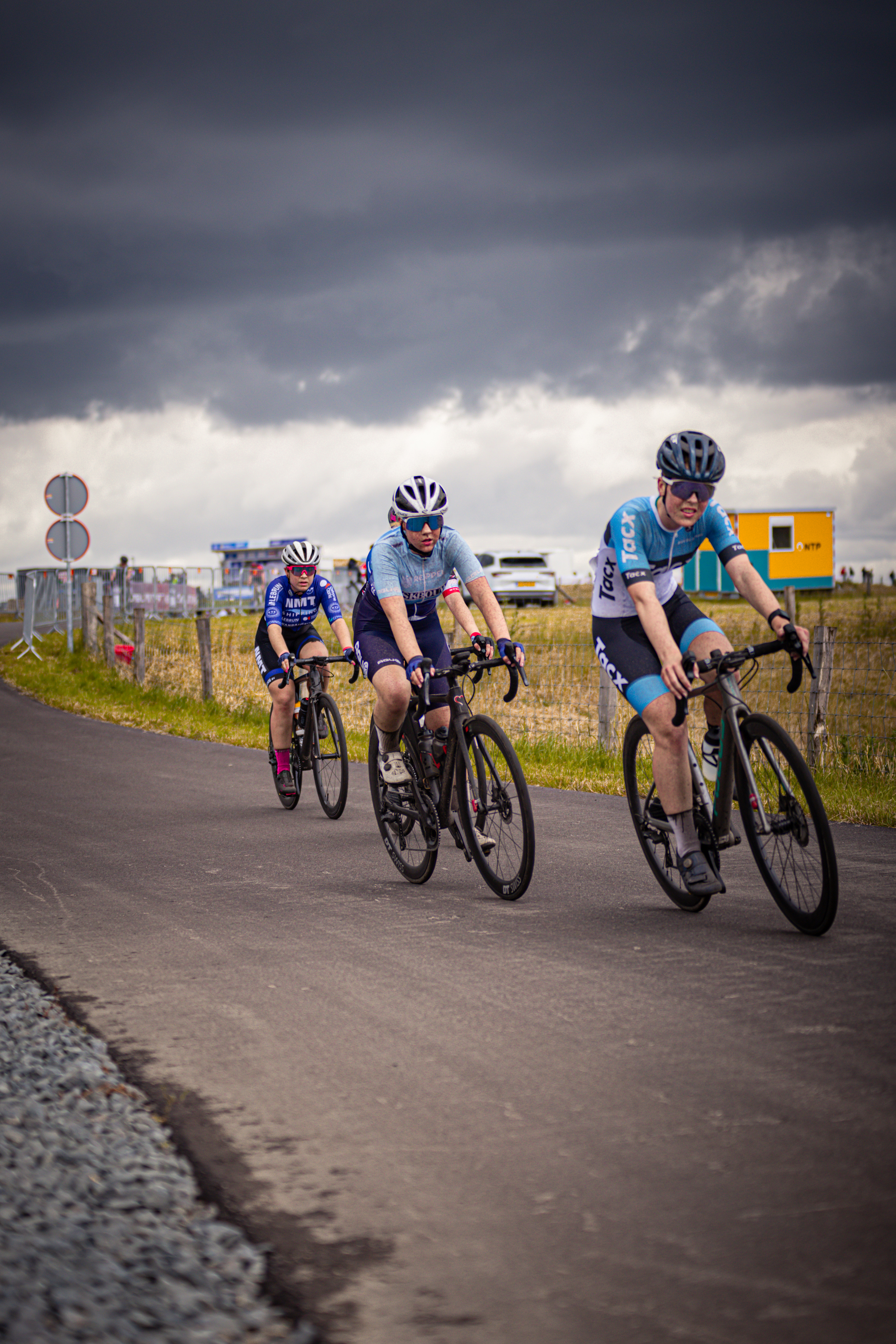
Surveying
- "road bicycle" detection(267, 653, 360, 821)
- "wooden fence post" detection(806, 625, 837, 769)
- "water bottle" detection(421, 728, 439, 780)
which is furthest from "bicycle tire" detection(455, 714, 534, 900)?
"wooden fence post" detection(806, 625, 837, 769)

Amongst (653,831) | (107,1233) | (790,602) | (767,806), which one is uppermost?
(790,602)

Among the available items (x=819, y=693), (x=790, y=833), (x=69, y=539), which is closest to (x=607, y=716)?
(x=819, y=693)

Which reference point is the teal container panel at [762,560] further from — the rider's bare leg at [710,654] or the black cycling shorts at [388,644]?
the rider's bare leg at [710,654]

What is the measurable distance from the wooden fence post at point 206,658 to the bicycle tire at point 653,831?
1304 cm

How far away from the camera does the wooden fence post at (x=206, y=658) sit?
18.4m

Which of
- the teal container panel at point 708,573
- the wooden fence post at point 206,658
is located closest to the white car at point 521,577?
the teal container panel at point 708,573

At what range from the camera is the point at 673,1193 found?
2.76 metres

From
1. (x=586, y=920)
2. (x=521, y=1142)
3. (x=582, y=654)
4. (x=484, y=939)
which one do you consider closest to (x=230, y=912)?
(x=484, y=939)

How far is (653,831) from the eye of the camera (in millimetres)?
5848

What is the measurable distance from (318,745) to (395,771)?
2958 mm

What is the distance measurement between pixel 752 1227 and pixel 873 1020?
150 centimetres

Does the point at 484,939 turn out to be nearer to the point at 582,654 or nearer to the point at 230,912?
the point at 230,912

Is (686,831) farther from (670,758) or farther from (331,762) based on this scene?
(331,762)

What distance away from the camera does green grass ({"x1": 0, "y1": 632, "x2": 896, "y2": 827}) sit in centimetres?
980
